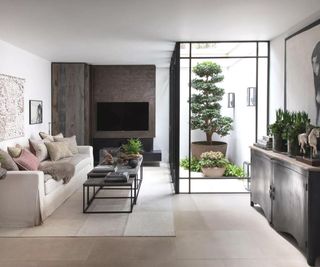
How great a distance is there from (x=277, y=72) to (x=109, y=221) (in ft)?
10.9

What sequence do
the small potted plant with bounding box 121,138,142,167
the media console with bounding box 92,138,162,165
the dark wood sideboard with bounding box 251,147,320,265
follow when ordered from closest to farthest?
1. the dark wood sideboard with bounding box 251,147,320,265
2. the small potted plant with bounding box 121,138,142,167
3. the media console with bounding box 92,138,162,165

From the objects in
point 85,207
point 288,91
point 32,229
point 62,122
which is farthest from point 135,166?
point 62,122

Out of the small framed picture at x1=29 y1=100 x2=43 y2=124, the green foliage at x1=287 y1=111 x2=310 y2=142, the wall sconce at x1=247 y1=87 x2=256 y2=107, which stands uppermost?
the wall sconce at x1=247 y1=87 x2=256 y2=107

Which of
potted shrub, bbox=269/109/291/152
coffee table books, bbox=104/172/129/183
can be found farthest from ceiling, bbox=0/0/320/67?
coffee table books, bbox=104/172/129/183

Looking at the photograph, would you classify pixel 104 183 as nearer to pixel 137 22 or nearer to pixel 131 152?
pixel 131 152

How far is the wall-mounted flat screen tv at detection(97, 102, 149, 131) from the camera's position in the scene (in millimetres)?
9320

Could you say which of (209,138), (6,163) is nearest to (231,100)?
(209,138)

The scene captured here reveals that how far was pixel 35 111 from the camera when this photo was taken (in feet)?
24.9

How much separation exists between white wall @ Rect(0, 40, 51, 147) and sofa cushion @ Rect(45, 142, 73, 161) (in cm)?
53

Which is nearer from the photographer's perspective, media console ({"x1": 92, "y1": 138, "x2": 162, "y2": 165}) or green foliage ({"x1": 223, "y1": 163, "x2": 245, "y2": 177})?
green foliage ({"x1": 223, "y1": 163, "x2": 245, "y2": 177})

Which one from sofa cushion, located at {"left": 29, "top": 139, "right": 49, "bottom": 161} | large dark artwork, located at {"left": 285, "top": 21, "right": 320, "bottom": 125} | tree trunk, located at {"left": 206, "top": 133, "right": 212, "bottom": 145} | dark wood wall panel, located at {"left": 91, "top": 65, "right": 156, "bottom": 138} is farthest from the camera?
dark wood wall panel, located at {"left": 91, "top": 65, "right": 156, "bottom": 138}

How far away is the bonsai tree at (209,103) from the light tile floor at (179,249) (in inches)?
161

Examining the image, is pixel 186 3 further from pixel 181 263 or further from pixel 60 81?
pixel 60 81

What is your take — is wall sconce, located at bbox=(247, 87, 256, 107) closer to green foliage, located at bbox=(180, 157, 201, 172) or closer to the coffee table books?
green foliage, located at bbox=(180, 157, 201, 172)
